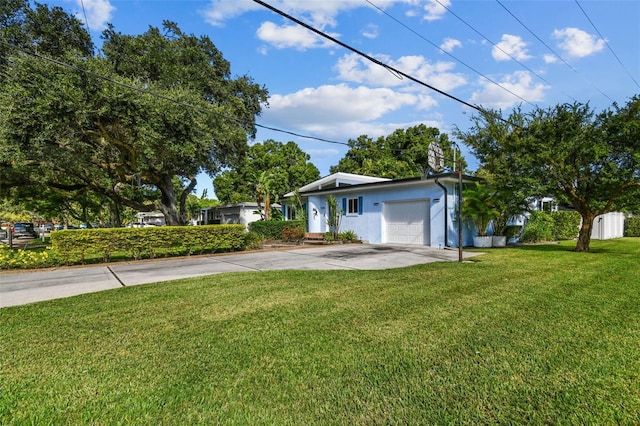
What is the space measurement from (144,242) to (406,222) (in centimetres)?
1097

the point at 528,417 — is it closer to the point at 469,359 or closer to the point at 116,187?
the point at 469,359

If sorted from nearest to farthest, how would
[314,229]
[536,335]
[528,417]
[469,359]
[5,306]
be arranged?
[528,417] < [469,359] < [536,335] < [5,306] < [314,229]

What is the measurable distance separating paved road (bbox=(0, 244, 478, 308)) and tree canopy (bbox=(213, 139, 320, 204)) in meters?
25.2

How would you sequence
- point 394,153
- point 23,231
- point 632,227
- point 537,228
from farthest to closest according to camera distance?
point 394,153 → point 23,231 → point 632,227 → point 537,228

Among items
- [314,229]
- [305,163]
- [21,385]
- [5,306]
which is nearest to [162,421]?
[21,385]

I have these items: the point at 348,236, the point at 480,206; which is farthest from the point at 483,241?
the point at 348,236

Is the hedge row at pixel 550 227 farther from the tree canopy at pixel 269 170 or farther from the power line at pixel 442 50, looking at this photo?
the tree canopy at pixel 269 170

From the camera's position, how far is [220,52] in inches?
861

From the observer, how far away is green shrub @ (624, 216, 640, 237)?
23.1m

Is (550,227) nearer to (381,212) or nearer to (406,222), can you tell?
(406,222)

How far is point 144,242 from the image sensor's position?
11.1 metres

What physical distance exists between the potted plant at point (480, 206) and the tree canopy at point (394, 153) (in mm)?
18180

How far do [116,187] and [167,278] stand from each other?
1354 cm

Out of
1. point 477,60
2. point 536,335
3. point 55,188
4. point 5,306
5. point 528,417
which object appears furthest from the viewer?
point 55,188
